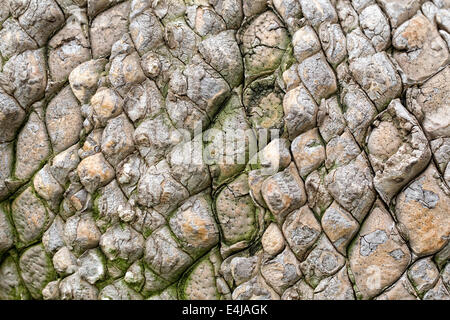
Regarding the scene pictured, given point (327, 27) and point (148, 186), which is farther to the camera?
point (148, 186)

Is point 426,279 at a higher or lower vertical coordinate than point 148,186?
lower

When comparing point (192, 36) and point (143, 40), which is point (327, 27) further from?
point (143, 40)

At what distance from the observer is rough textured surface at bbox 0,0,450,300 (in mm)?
1752

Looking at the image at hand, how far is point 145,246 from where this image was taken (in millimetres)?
1992

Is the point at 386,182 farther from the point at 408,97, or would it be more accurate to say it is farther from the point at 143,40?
the point at 143,40

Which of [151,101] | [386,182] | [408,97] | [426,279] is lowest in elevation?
[426,279]

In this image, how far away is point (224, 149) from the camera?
197 centimetres

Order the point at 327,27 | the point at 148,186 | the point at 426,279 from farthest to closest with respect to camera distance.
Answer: the point at 148,186, the point at 327,27, the point at 426,279

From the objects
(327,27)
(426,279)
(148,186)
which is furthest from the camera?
(148,186)

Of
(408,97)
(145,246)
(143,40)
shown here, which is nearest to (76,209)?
(145,246)

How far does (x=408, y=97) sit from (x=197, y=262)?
37.6 inches

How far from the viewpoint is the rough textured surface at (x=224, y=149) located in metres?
1.75

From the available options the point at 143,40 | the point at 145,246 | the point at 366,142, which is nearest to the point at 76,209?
the point at 145,246

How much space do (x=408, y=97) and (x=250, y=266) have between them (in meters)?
0.80
